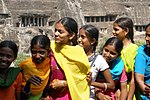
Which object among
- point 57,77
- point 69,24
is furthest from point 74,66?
point 69,24

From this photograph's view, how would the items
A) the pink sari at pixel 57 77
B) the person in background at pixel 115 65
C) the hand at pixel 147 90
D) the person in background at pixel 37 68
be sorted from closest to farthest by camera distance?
1. the person in background at pixel 37 68
2. the pink sari at pixel 57 77
3. the hand at pixel 147 90
4. the person in background at pixel 115 65

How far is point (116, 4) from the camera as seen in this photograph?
4309 centimetres

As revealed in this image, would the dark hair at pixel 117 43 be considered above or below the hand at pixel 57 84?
above

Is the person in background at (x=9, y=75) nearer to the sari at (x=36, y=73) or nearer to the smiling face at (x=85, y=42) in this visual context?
the sari at (x=36, y=73)

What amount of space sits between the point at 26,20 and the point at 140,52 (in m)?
30.5

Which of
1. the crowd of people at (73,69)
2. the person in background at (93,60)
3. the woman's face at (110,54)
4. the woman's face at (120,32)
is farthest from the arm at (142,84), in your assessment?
the woman's face at (120,32)

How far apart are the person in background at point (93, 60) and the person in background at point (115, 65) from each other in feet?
0.43

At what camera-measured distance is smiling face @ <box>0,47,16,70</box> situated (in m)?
5.00

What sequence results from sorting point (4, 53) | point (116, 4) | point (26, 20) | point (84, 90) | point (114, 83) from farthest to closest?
1. point (116, 4)
2. point (26, 20)
3. point (114, 83)
4. point (84, 90)
5. point (4, 53)

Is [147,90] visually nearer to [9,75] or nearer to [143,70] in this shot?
[143,70]

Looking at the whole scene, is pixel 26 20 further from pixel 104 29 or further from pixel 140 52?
pixel 140 52

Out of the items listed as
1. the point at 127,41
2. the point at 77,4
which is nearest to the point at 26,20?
the point at 77,4

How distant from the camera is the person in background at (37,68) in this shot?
4.98m

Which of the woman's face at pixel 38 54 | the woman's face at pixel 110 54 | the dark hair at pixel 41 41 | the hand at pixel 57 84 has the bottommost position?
the hand at pixel 57 84
